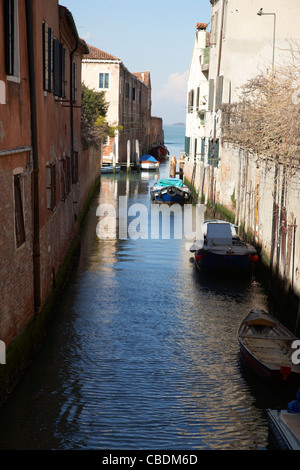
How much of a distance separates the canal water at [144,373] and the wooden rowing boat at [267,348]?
338 millimetres

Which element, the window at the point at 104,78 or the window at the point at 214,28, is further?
the window at the point at 104,78

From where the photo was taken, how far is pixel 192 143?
3931cm

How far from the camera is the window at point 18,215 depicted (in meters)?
9.16

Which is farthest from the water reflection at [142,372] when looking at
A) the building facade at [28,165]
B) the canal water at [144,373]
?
the building facade at [28,165]

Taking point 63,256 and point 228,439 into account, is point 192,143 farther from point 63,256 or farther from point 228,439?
point 228,439

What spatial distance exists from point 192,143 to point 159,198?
804 cm

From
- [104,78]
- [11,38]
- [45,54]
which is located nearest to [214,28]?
[104,78]

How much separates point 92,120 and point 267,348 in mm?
22526


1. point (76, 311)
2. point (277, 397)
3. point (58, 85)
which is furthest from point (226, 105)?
point (277, 397)

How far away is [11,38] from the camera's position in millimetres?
8359

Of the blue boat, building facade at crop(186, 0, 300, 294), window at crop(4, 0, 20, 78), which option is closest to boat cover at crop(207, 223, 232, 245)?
building facade at crop(186, 0, 300, 294)

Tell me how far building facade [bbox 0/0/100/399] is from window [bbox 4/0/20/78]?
0.01 meters

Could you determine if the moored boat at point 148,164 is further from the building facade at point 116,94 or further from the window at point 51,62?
the window at point 51,62

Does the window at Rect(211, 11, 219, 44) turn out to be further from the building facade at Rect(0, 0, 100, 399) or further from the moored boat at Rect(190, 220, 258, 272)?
the building facade at Rect(0, 0, 100, 399)
